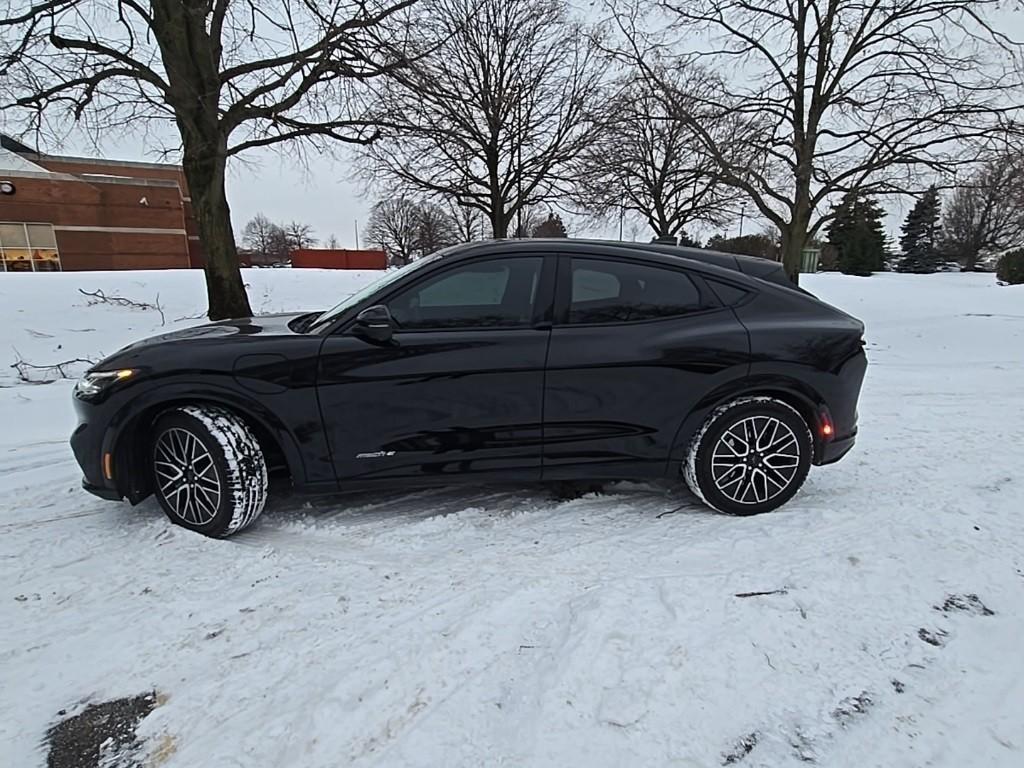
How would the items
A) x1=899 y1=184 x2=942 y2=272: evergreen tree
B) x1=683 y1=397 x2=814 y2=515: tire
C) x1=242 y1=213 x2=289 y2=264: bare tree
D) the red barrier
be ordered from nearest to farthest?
1. x1=683 y1=397 x2=814 y2=515: tire
2. the red barrier
3. x1=899 y1=184 x2=942 y2=272: evergreen tree
4. x1=242 y1=213 x2=289 y2=264: bare tree

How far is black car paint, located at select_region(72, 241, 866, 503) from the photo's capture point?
9.71 ft

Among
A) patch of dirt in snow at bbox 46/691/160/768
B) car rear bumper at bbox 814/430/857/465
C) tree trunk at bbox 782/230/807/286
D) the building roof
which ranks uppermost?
the building roof

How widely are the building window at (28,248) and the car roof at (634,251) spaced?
37.8 metres

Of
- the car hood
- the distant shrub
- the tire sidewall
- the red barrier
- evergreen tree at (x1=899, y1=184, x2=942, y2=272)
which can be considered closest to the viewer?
the tire sidewall

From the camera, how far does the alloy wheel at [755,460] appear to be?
318 cm

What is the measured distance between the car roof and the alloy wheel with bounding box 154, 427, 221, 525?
1.80 meters

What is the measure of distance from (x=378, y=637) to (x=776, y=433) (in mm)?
2450

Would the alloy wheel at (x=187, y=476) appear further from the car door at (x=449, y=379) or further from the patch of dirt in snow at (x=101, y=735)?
the patch of dirt in snow at (x=101, y=735)

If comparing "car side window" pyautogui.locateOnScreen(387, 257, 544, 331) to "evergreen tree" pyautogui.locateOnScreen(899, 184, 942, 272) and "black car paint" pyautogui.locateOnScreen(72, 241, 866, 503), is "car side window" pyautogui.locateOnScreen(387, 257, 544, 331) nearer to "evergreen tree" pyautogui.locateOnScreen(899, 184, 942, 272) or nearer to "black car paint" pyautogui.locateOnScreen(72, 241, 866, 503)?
"black car paint" pyautogui.locateOnScreen(72, 241, 866, 503)

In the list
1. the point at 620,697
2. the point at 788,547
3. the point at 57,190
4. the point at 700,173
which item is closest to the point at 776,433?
the point at 788,547

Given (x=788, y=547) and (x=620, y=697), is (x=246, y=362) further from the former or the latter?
(x=788, y=547)

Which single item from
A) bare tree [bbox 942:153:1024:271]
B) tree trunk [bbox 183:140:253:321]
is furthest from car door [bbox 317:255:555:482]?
bare tree [bbox 942:153:1024:271]

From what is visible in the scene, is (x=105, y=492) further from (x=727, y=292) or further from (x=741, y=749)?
(x=727, y=292)

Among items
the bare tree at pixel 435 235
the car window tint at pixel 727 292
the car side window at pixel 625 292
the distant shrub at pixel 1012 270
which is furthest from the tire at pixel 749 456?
the bare tree at pixel 435 235
